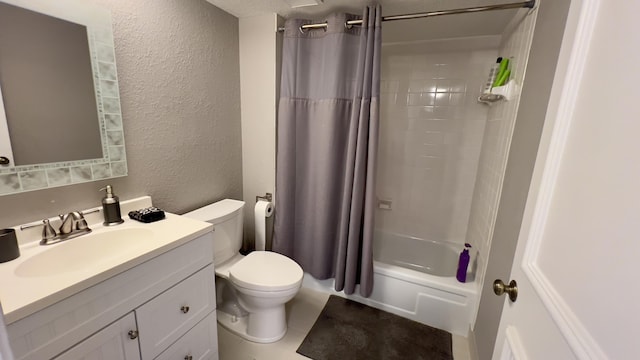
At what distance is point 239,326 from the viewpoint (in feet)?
5.69

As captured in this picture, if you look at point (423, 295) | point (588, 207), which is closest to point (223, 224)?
point (423, 295)

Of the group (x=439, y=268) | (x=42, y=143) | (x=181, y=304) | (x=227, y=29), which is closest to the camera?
(x=42, y=143)

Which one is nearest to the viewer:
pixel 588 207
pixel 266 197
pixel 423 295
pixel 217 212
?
pixel 588 207

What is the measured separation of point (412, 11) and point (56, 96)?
190cm

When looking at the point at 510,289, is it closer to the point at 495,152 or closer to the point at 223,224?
the point at 495,152

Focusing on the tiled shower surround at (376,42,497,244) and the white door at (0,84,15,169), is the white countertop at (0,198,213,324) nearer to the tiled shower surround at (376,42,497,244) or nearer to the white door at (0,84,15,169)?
the white door at (0,84,15,169)

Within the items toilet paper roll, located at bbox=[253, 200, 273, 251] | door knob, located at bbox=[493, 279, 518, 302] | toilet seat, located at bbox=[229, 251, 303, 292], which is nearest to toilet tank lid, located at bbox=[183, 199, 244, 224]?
toilet paper roll, located at bbox=[253, 200, 273, 251]

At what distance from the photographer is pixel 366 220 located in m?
1.74

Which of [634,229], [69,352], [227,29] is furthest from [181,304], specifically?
[227,29]

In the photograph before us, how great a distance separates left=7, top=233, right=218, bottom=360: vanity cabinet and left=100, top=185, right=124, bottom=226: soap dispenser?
399 mm

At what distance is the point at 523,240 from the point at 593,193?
31 cm

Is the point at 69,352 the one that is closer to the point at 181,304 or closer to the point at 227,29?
the point at 181,304

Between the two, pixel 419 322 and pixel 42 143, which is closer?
pixel 42 143

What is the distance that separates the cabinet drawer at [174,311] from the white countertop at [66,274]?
20cm
